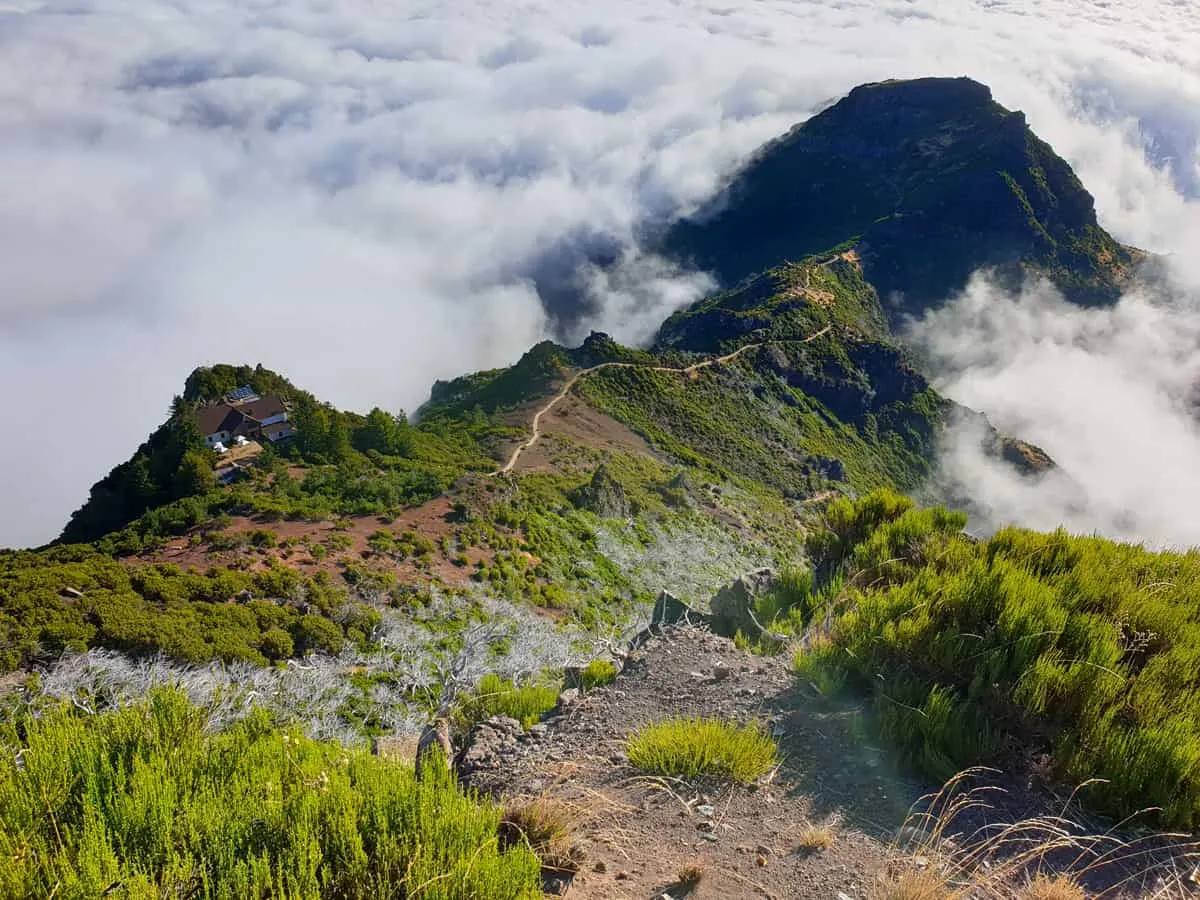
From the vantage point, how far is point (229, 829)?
2947 mm

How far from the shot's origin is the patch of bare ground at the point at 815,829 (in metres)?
3.46

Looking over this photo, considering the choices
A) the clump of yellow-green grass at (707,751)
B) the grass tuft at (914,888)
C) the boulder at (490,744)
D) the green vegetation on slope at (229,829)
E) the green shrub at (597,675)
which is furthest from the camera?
the green shrub at (597,675)

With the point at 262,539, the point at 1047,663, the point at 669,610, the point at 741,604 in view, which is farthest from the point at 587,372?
the point at 1047,663

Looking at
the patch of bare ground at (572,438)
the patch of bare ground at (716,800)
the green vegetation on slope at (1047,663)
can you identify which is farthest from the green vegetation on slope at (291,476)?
the green vegetation on slope at (1047,663)

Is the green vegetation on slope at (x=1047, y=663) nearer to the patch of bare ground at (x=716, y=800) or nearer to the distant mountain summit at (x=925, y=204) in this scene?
the patch of bare ground at (x=716, y=800)

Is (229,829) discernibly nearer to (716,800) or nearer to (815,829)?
(716,800)

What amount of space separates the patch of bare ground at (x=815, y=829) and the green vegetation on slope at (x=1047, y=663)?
A: 22 centimetres

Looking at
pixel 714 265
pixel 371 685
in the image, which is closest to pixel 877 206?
pixel 714 265

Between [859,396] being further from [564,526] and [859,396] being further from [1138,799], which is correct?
[1138,799]

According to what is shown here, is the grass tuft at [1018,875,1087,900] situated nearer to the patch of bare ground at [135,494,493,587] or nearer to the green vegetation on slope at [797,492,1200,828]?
the green vegetation on slope at [797,492,1200,828]

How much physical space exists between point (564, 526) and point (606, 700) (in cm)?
2442

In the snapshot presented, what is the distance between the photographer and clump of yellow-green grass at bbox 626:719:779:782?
442 centimetres

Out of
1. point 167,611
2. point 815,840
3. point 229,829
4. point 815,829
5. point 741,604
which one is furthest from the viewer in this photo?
point 167,611

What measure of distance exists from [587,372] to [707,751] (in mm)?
53087
